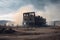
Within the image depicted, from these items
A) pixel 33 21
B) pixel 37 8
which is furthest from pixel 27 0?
pixel 33 21

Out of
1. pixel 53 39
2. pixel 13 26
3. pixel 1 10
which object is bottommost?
pixel 53 39

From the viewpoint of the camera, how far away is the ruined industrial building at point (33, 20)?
290cm

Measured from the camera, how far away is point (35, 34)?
2.90 metres

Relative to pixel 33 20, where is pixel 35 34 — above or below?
below

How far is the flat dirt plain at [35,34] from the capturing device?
2.84 metres

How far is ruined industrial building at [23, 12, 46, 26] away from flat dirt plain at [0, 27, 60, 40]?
10cm

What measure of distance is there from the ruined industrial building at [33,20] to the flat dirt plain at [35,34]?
10 cm

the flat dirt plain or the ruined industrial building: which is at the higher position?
the ruined industrial building

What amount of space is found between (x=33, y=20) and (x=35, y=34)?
283 mm

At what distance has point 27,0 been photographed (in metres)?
3.04

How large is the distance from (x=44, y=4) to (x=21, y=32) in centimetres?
75

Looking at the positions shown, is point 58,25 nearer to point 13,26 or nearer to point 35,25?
point 35,25

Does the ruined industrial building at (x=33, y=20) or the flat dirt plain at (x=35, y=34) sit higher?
the ruined industrial building at (x=33, y=20)

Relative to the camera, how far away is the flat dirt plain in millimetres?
2836
